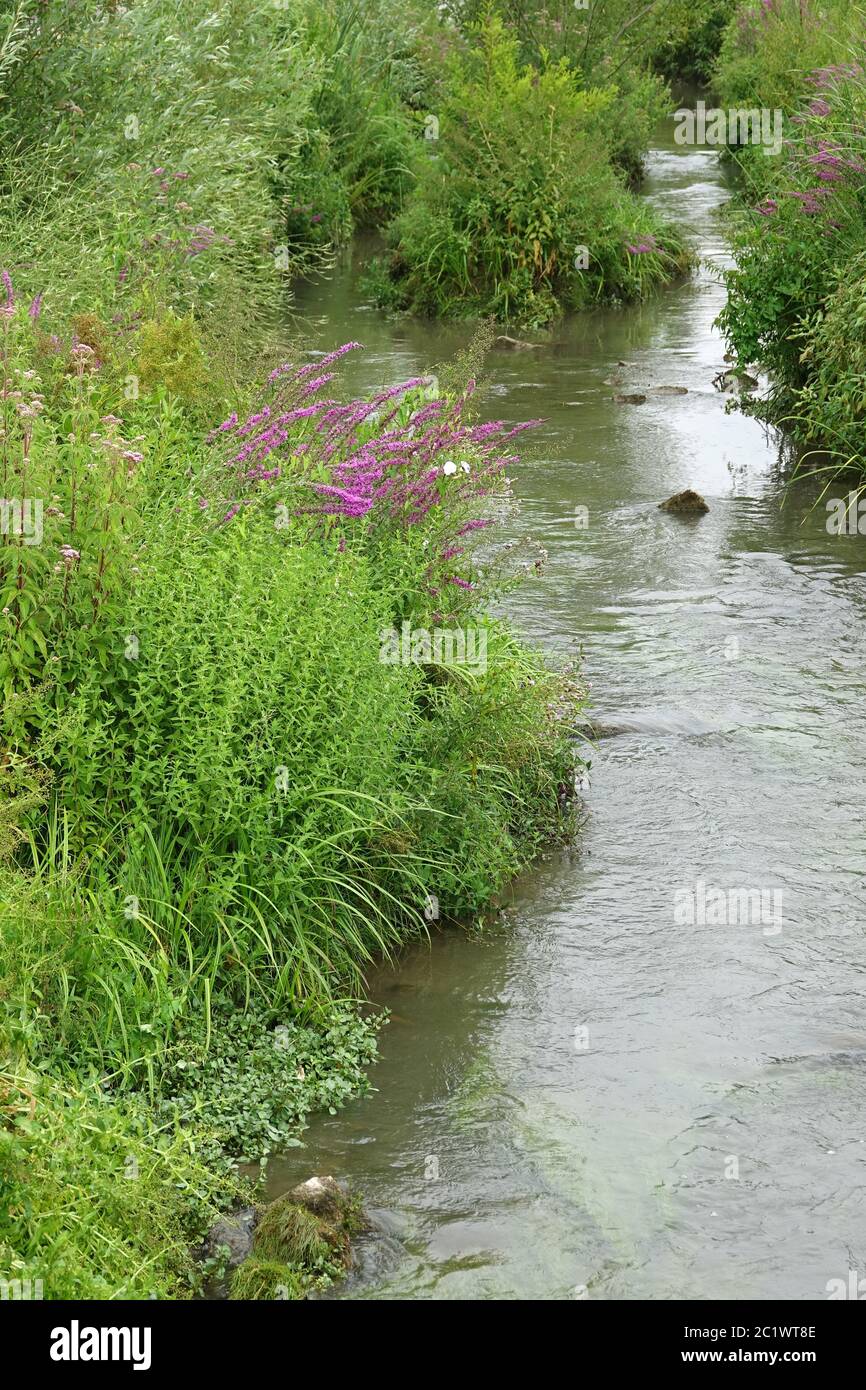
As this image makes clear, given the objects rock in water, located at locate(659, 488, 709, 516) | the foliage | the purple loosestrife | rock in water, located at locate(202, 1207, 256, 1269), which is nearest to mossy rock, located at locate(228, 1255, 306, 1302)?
rock in water, located at locate(202, 1207, 256, 1269)

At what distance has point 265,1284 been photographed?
13.5 feet

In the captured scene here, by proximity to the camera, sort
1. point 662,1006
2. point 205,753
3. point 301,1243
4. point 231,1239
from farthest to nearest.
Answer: point 662,1006
point 205,753
point 231,1239
point 301,1243

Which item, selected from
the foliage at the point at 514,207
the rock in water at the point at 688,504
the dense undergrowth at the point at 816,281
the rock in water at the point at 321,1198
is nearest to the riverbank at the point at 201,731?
the rock in water at the point at 321,1198

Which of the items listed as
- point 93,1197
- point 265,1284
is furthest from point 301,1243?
point 93,1197

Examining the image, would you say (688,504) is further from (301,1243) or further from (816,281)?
(301,1243)

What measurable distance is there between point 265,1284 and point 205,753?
5.79 ft

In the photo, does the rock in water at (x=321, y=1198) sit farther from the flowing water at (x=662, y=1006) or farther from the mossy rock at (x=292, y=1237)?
the flowing water at (x=662, y=1006)

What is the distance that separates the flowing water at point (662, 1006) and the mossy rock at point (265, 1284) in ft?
0.67

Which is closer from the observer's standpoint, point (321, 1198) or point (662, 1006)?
point (321, 1198)

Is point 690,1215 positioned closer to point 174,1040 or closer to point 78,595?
point 174,1040

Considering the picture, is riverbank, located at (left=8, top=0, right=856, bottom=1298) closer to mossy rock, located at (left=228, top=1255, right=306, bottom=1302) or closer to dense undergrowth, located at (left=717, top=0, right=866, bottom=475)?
mossy rock, located at (left=228, top=1255, right=306, bottom=1302)

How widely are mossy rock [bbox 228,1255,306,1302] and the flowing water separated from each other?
8.0 inches
